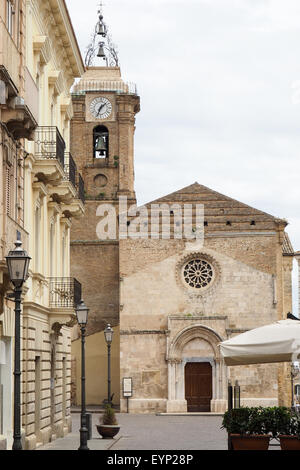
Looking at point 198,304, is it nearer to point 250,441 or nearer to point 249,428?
point 249,428

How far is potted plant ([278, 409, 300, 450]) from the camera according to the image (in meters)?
17.6

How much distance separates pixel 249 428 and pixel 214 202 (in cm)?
3481

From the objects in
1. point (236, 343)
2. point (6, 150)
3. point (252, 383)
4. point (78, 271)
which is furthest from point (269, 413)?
Answer: point (78, 271)

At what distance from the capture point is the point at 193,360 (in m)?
48.9

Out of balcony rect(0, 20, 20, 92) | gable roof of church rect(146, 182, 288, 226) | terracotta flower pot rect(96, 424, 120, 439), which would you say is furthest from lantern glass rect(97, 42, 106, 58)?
balcony rect(0, 20, 20, 92)

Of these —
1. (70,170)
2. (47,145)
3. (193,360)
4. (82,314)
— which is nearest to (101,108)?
(193,360)

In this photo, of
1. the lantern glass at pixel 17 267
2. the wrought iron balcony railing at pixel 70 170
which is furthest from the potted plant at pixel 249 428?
the wrought iron balcony railing at pixel 70 170

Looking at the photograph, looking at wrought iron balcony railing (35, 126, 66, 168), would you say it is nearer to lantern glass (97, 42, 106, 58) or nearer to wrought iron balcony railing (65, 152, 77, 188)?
wrought iron balcony railing (65, 152, 77, 188)

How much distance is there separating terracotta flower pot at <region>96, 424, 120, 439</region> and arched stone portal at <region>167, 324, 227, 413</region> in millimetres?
19261

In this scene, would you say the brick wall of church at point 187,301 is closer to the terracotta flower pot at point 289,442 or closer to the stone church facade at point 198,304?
the stone church facade at point 198,304

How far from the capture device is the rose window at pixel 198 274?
164ft

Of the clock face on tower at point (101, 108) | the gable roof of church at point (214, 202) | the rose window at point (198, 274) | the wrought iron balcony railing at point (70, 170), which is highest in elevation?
the clock face on tower at point (101, 108)

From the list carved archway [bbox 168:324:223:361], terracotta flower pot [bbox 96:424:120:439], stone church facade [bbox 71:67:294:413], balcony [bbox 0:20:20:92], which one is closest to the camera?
balcony [bbox 0:20:20:92]

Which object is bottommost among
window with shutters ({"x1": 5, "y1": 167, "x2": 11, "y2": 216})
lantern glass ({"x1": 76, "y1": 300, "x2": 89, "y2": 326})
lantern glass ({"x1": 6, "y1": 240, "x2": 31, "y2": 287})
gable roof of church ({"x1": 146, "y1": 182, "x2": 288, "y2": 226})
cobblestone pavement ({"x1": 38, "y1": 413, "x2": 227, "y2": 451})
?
cobblestone pavement ({"x1": 38, "y1": 413, "x2": 227, "y2": 451})
